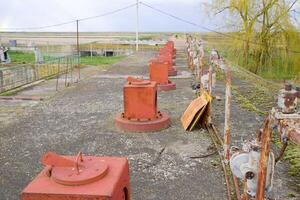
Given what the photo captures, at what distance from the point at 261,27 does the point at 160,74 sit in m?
10.4

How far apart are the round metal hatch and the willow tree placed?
55.7ft

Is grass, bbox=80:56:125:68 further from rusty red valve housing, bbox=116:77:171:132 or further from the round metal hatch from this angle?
the round metal hatch

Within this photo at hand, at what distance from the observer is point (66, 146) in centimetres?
549

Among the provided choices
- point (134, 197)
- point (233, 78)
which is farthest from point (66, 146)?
point (233, 78)

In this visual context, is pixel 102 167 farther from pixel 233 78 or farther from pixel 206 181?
pixel 233 78

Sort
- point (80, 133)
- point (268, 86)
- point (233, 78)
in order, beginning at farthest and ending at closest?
point (233, 78) → point (268, 86) → point (80, 133)

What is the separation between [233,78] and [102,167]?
1055 centimetres

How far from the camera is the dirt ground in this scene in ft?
13.3

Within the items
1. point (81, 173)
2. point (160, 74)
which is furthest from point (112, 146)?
point (160, 74)

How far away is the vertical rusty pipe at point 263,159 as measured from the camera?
93.6 inches

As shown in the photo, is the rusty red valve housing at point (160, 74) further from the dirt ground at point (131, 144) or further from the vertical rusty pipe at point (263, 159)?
the vertical rusty pipe at point (263, 159)

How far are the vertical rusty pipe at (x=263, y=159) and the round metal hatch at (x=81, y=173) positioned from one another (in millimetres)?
1046

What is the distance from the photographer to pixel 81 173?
2.25 metres

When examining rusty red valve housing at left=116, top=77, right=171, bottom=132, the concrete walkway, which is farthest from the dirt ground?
rusty red valve housing at left=116, top=77, right=171, bottom=132
